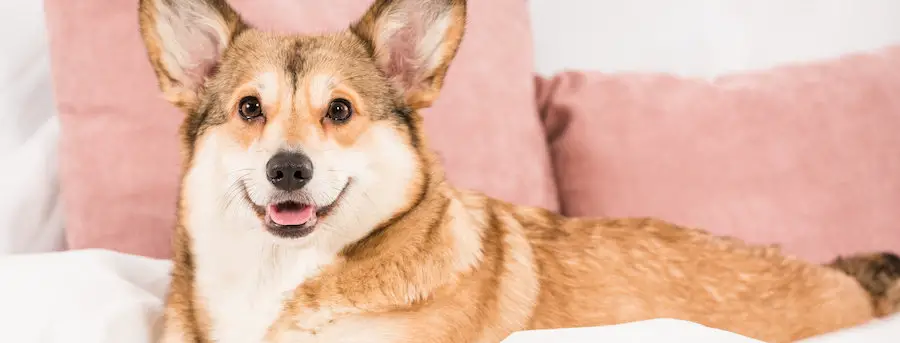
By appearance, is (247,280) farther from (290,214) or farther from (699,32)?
(699,32)

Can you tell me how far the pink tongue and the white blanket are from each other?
227mm

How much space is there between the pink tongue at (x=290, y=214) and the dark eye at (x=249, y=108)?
0.36 ft

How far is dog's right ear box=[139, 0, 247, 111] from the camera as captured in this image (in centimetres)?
91

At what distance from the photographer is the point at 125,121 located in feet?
3.56

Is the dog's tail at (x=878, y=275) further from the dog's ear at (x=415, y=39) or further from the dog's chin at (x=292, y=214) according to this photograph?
the dog's chin at (x=292, y=214)

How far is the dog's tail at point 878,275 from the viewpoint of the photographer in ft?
3.87

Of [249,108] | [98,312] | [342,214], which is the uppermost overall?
[249,108]

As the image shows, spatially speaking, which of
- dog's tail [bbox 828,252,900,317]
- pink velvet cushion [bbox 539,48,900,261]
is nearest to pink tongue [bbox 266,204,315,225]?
pink velvet cushion [bbox 539,48,900,261]

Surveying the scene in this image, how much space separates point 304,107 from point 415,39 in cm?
18

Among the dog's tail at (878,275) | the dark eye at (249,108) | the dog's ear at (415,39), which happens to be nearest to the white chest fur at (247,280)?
the dark eye at (249,108)

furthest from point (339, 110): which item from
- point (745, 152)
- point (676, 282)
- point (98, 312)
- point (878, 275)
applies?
point (878, 275)

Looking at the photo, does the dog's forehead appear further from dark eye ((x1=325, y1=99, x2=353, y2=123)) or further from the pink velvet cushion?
the pink velvet cushion

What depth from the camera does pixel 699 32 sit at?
1763 millimetres

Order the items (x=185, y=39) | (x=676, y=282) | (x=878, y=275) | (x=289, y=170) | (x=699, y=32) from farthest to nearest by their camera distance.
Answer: (x=699, y=32), (x=878, y=275), (x=676, y=282), (x=185, y=39), (x=289, y=170)
